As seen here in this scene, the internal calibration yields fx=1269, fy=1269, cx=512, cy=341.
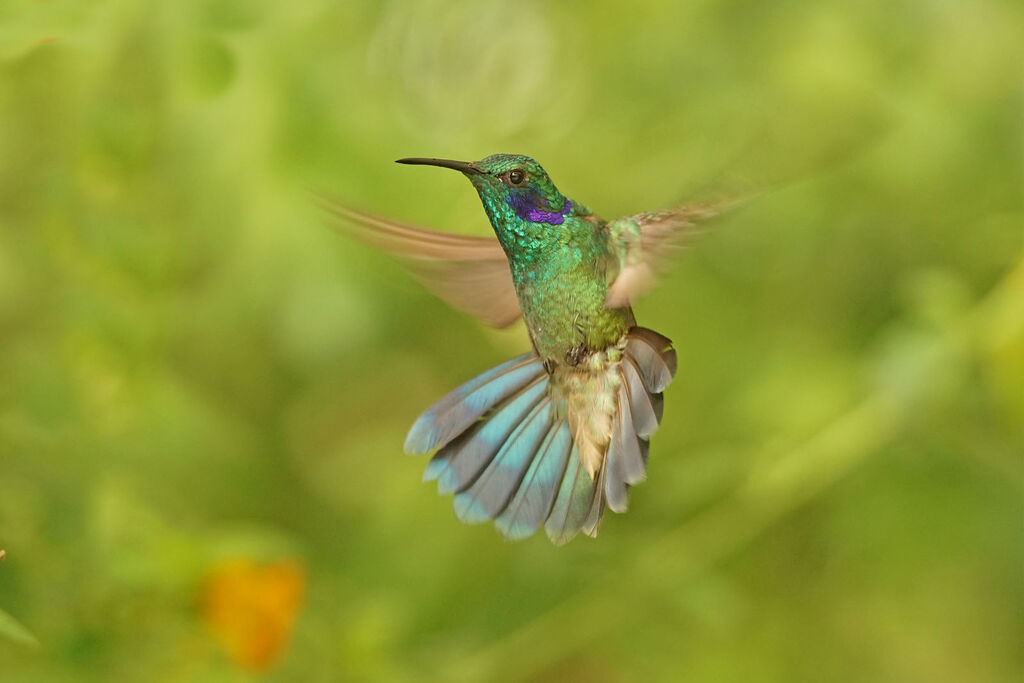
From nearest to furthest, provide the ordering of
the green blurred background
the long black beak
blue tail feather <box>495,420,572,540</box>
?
the long black beak
blue tail feather <box>495,420,572,540</box>
the green blurred background

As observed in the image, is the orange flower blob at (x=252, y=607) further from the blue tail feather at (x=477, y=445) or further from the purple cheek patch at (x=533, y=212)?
the purple cheek patch at (x=533, y=212)

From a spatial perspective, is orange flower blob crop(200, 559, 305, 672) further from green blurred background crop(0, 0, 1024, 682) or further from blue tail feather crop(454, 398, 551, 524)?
blue tail feather crop(454, 398, 551, 524)

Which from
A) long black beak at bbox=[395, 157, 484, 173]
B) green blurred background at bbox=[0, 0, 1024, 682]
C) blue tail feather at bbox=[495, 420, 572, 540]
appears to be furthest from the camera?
green blurred background at bbox=[0, 0, 1024, 682]

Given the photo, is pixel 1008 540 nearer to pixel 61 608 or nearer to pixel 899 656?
pixel 899 656

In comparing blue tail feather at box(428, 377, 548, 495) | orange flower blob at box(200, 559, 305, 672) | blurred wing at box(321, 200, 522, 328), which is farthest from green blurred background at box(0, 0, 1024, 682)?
blue tail feather at box(428, 377, 548, 495)

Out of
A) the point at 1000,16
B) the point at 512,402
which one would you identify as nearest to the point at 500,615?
the point at 512,402

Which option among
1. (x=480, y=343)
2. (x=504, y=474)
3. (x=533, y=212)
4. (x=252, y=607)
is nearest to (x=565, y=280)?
(x=533, y=212)

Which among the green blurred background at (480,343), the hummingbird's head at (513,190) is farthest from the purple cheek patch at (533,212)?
the green blurred background at (480,343)

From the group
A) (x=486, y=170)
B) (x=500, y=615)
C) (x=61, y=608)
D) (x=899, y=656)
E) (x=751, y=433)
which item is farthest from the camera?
(x=899, y=656)
